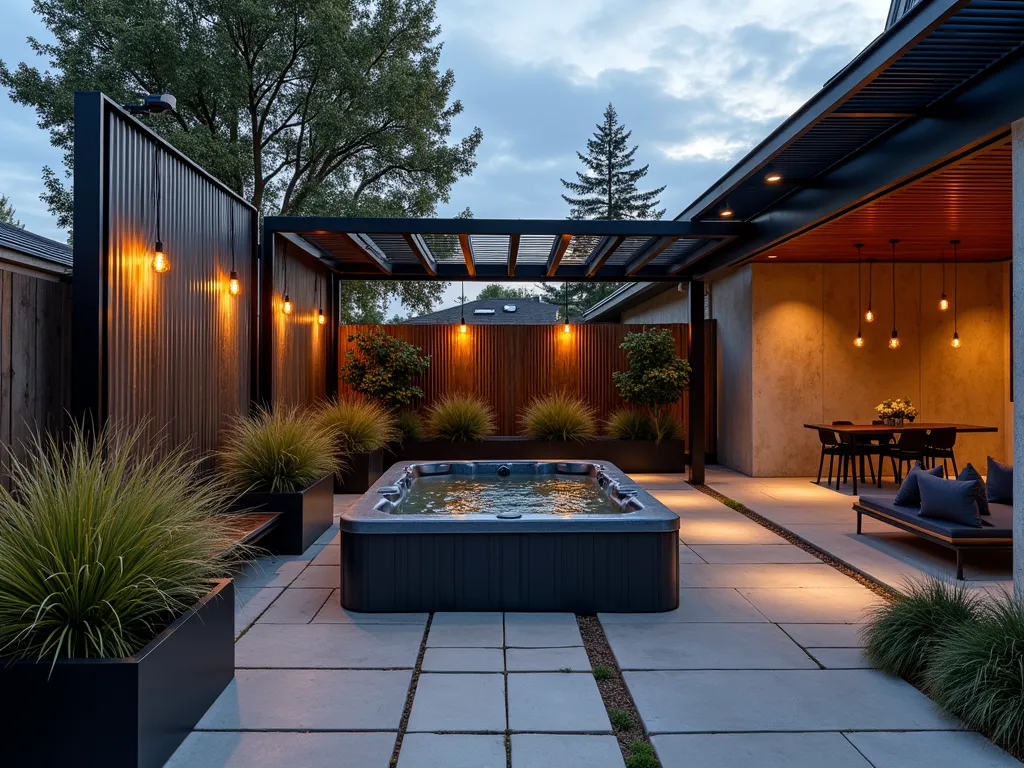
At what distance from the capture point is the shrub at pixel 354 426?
8750 millimetres

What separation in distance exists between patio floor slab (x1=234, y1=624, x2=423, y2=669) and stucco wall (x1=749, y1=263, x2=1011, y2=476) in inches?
283

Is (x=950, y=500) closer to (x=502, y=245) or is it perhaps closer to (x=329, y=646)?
(x=329, y=646)

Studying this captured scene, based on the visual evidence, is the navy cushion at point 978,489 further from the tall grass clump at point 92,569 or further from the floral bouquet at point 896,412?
the tall grass clump at point 92,569

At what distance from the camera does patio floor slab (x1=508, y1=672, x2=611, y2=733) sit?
9.39 feet

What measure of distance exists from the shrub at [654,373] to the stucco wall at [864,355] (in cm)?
102

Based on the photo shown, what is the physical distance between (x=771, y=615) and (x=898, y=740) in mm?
1495

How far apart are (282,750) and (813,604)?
125 inches

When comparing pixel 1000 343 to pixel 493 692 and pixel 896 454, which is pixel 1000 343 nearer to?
pixel 896 454

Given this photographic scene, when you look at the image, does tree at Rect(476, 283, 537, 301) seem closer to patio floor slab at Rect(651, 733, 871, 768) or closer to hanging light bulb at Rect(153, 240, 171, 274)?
hanging light bulb at Rect(153, 240, 171, 274)

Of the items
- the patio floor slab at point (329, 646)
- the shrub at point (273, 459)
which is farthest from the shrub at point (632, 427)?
the patio floor slab at point (329, 646)

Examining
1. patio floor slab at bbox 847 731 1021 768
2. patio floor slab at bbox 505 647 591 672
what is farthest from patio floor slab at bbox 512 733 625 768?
patio floor slab at bbox 847 731 1021 768

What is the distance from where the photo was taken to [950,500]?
5133 millimetres

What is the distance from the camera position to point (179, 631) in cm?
268

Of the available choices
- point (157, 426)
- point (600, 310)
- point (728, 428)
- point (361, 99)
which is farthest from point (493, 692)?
point (600, 310)
